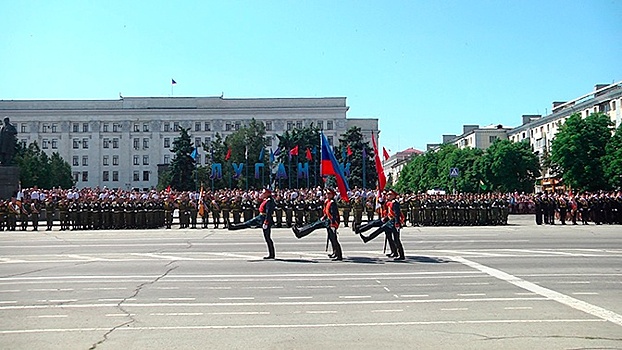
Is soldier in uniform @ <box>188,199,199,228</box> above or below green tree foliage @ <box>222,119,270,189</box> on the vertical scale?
below

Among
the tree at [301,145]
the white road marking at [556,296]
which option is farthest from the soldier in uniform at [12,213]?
the tree at [301,145]

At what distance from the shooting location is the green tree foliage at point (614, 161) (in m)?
52.2

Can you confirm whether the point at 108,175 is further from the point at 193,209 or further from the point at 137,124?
the point at 193,209

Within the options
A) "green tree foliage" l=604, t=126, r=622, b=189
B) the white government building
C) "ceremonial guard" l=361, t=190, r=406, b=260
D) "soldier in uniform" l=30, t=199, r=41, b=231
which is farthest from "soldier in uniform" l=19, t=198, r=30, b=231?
the white government building

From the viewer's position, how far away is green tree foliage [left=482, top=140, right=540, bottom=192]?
6850 centimetres

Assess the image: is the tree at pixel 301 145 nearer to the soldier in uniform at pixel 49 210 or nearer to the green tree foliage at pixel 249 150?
Result: the green tree foliage at pixel 249 150

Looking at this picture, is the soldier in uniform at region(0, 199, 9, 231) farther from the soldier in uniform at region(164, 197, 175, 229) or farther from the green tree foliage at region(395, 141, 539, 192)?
the green tree foliage at region(395, 141, 539, 192)

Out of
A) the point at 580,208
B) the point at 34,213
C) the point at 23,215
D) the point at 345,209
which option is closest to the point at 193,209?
the point at 345,209

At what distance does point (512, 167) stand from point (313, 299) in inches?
2431

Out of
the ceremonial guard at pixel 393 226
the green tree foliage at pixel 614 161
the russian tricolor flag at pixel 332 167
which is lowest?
the ceremonial guard at pixel 393 226

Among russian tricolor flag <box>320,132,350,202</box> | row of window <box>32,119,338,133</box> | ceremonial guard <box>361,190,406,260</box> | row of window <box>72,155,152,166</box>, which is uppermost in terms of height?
row of window <box>32,119,338,133</box>

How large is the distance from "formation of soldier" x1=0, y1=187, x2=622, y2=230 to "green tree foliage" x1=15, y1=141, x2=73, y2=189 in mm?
39004

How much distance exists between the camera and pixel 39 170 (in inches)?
3211

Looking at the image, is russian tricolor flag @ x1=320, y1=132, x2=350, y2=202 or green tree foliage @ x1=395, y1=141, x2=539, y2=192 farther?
green tree foliage @ x1=395, y1=141, x2=539, y2=192
